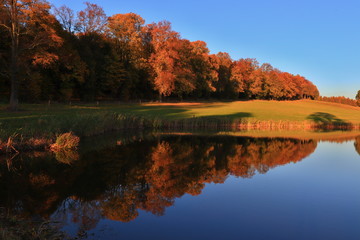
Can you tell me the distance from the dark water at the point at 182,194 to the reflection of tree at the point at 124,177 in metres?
0.03

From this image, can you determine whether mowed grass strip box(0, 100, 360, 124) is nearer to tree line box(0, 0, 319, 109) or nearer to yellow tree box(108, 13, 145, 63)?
tree line box(0, 0, 319, 109)

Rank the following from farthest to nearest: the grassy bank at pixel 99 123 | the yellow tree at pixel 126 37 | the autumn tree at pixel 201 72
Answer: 1. the autumn tree at pixel 201 72
2. the yellow tree at pixel 126 37
3. the grassy bank at pixel 99 123

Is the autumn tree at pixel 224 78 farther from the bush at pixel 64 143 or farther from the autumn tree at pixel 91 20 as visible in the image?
the bush at pixel 64 143

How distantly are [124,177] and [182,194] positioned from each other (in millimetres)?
3182

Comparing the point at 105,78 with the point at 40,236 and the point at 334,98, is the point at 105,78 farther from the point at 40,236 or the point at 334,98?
the point at 334,98

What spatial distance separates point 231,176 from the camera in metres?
13.2

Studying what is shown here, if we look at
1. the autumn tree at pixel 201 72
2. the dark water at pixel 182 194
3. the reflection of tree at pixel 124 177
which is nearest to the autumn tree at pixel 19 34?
the dark water at pixel 182 194

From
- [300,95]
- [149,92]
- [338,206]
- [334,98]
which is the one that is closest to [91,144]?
[338,206]

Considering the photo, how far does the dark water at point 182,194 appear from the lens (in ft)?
24.9

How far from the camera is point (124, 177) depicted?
40.7 ft

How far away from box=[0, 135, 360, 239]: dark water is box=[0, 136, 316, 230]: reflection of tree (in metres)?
0.03

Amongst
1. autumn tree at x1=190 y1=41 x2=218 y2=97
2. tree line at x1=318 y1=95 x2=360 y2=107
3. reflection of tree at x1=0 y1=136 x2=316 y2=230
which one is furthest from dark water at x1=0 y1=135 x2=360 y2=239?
Result: tree line at x1=318 y1=95 x2=360 y2=107

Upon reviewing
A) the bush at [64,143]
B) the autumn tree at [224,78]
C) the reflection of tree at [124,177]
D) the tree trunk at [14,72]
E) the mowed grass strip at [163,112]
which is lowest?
the reflection of tree at [124,177]

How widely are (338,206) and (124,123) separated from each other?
22.8 meters
